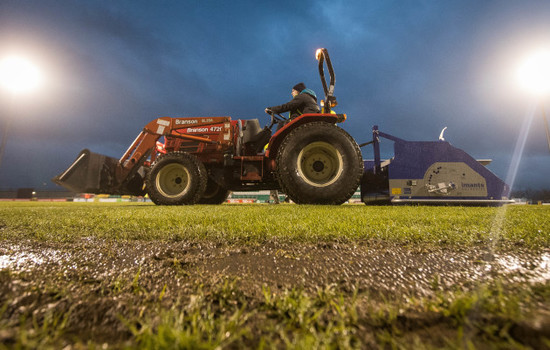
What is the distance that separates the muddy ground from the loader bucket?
13.3ft

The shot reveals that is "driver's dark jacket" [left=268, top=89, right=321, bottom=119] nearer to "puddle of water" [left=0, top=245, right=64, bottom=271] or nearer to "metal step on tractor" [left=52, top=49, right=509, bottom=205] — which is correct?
"metal step on tractor" [left=52, top=49, right=509, bottom=205]

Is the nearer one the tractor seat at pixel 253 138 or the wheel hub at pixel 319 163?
the wheel hub at pixel 319 163

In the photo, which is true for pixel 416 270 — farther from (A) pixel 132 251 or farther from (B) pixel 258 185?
(B) pixel 258 185

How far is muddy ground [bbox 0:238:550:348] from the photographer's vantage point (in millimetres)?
566

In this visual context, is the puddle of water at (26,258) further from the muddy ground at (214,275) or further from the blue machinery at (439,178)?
the blue machinery at (439,178)

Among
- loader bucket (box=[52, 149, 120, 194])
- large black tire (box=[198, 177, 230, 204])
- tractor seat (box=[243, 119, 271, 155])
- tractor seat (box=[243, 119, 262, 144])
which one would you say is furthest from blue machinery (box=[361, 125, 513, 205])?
loader bucket (box=[52, 149, 120, 194])

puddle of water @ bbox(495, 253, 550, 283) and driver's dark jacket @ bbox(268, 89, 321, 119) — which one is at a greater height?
Answer: driver's dark jacket @ bbox(268, 89, 321, 119)

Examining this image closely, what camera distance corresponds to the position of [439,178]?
4.78 meters

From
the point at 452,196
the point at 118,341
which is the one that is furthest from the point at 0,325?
the point at 452,196

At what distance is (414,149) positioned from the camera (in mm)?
4848

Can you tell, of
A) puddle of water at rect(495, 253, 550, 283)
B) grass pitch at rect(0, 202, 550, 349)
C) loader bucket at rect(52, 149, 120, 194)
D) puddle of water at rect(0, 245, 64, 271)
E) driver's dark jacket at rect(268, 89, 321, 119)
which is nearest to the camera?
grass pitch at rect(0, 202, 550, 349)

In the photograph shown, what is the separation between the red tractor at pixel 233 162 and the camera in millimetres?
3857

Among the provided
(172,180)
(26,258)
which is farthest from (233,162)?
(26,258)

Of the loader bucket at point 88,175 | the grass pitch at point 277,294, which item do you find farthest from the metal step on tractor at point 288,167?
the grass pitch at point 277,294
